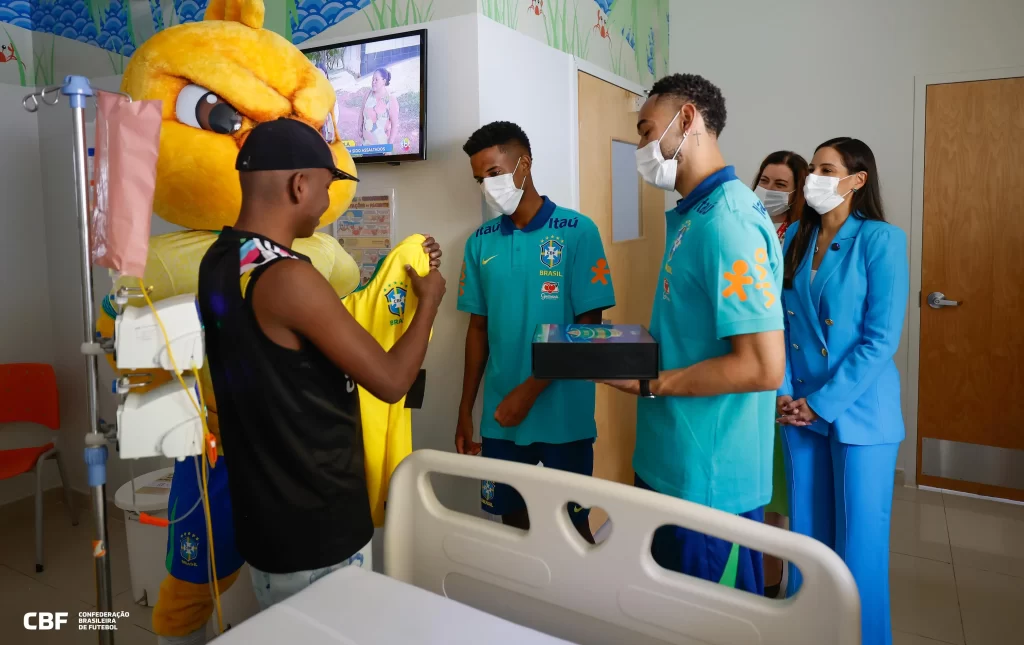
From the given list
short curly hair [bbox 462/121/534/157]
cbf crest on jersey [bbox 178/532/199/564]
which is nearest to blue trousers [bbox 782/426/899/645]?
short curly hair [bbox 462/121/534/157]

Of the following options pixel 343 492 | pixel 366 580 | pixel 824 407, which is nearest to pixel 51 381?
pixel 343 492

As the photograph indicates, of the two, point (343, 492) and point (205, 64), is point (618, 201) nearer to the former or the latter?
point (205, 64)

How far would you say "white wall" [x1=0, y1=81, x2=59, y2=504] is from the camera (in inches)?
124

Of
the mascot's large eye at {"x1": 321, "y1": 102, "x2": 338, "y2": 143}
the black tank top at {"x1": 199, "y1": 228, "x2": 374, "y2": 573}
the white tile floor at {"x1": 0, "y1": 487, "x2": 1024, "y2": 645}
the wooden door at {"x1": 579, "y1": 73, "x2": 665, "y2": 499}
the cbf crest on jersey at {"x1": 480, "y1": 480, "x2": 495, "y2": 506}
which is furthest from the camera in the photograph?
the wooden door at {"x1": 579, "y1": 73, "x2": 665, "y2": 499}

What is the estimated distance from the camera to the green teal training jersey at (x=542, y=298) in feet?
6.37

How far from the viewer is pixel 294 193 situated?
122 cm

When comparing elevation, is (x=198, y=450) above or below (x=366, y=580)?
above

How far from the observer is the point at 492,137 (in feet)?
6.32

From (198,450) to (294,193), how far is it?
1.54 ft

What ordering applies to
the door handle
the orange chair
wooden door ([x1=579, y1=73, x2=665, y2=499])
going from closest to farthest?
wooden door ([x1=579, y1=73, x2=665, y2=499]), the orange chair, the door handle

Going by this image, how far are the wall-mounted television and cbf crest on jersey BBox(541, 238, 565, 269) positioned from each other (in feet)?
1.68

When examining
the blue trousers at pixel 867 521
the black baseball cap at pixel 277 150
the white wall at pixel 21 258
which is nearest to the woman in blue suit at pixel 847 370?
the blue trousers at pixel 867 521

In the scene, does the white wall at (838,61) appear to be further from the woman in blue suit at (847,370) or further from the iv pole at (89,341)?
the iv pole at (89,341)

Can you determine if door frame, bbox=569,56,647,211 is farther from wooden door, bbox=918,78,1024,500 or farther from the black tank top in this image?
wooden door, bbox=918,78,1024,500
